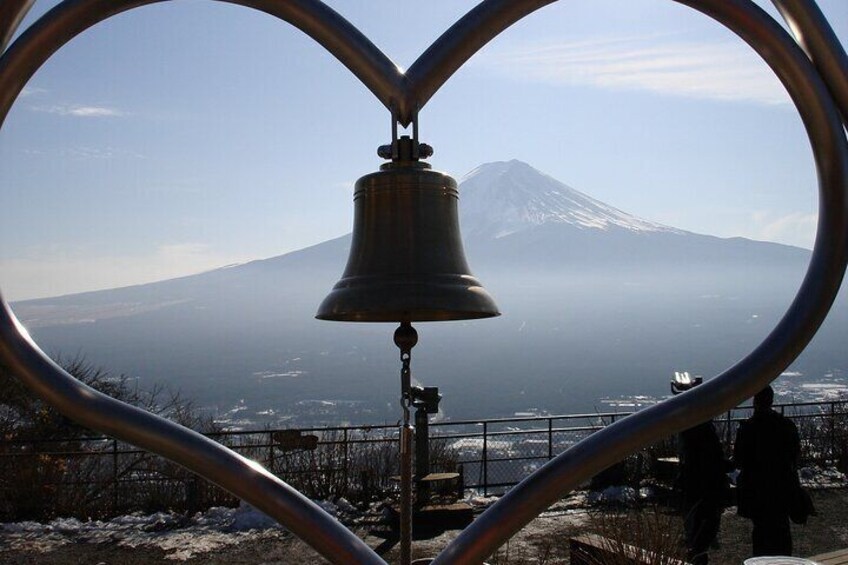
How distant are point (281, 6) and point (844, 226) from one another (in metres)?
1.90

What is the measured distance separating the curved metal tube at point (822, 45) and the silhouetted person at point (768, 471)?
4852mm

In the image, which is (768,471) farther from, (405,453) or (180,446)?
(180,446)

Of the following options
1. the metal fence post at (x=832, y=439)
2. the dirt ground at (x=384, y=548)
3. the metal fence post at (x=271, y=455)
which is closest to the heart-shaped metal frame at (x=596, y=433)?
the dirt ground at (x=384, y=548)

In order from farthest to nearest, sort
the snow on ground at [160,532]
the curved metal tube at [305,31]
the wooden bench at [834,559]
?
the snow on ground at [160,532]
the wooden bench at [834,559]
the curved metal tube at [305,31]

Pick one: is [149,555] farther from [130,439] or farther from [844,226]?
[844,226]

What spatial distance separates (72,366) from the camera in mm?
20469

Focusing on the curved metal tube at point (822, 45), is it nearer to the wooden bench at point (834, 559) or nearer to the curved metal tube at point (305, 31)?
the curved metal tube at point (305, 31)

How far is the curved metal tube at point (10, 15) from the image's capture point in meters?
2.66

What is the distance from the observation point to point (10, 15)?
8.77 ft

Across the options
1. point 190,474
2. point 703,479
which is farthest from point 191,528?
point 703,479

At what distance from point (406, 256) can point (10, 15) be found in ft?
4.92

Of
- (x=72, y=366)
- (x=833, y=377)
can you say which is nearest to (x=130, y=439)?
(x=72, y=366)

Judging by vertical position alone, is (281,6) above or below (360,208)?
above

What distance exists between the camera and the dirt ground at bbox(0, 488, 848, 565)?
9.90m
